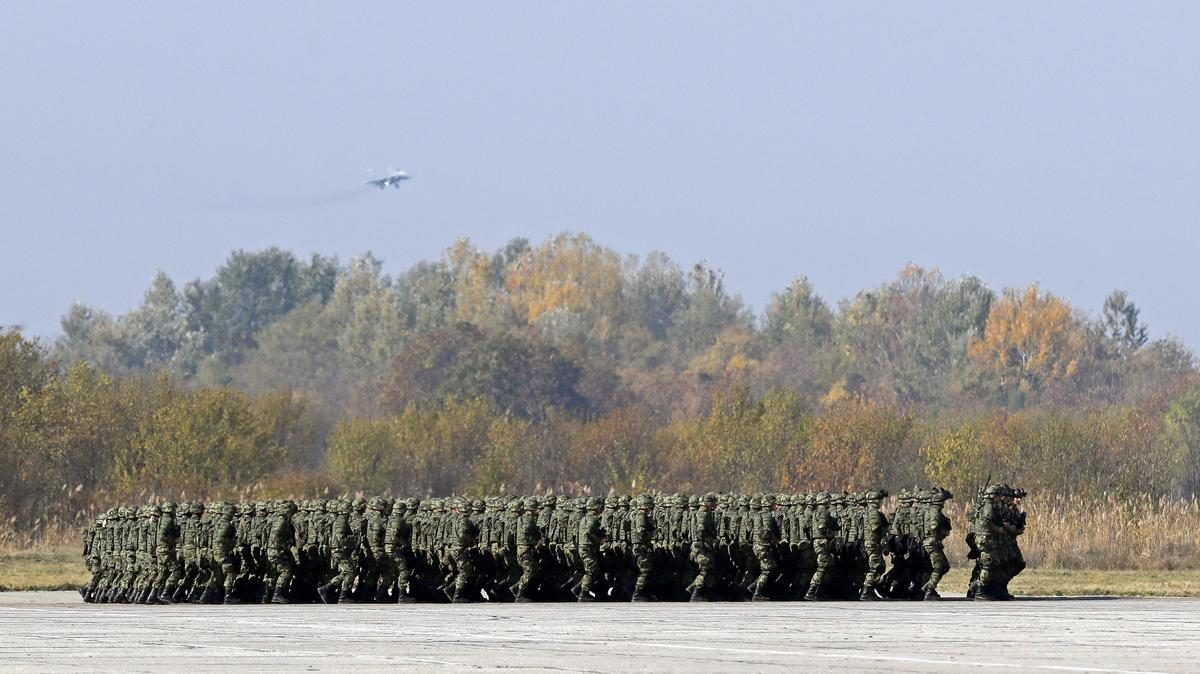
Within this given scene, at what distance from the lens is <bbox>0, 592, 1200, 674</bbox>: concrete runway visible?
15.0 meters

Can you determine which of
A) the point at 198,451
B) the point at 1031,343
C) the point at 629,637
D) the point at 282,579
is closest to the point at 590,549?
the point at 282,579

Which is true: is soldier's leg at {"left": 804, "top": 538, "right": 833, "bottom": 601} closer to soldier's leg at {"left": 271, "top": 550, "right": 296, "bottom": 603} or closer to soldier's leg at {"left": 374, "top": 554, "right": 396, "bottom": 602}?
soldier's leg at {"left": 374, "top": 554, "right": 396, "bottom": 602}

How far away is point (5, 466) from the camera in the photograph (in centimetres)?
4756

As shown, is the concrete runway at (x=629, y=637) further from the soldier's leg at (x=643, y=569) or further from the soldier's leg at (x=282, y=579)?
the soldier's leg at (x=282, y=579)

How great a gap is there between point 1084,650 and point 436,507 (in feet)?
37.6

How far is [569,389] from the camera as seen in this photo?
273 feet

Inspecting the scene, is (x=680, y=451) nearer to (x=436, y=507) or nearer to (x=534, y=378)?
(x=534, y=378)

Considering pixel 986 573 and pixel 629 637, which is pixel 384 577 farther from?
pixel 629 637

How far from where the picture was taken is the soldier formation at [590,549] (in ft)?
81.6

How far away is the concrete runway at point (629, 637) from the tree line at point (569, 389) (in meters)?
26.6

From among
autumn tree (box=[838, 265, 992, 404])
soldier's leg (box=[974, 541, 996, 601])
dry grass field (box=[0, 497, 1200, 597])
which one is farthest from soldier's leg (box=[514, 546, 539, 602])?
autumn tree (box=[838, 265, 992, 404])

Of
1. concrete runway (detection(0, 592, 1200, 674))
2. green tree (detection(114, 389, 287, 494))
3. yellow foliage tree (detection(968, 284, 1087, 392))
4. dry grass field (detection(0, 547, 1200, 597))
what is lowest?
concrete runway (detection(0, 592, 1200, 674))

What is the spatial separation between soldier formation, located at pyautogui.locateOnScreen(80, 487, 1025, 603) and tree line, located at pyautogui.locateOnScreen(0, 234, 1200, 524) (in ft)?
71.2

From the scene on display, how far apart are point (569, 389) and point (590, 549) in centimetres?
5793
